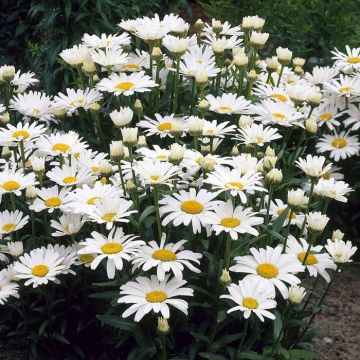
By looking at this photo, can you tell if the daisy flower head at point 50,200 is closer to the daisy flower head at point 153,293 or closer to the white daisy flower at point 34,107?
the daisy flower head at point 153,293

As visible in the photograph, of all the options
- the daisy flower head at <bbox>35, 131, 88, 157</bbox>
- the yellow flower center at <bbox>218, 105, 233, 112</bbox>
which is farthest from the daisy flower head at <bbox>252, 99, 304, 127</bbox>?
the daisy flower head at <bbox>35, 131, 88, 157</bbox>

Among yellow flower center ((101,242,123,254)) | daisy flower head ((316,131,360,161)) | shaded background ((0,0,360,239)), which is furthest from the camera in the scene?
shaded background ((0,0,360,239))

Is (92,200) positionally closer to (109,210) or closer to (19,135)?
(109,210)

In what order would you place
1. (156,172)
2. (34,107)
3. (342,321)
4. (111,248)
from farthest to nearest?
(342,321)
(34,107)
(156,172)
(111,248)

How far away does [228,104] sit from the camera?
3355 mm

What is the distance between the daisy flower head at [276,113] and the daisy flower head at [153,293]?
1073 mm

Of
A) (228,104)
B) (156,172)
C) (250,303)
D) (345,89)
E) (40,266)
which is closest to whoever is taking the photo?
(250,303)

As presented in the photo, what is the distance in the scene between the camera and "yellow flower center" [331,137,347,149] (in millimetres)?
3988

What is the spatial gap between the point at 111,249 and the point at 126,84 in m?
1.10

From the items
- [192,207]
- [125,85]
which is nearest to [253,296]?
[192,207]

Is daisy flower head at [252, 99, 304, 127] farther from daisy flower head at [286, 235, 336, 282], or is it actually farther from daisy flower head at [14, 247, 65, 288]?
→ daisy flower head at [14, 247, 65, 288]

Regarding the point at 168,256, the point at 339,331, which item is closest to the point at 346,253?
the point at 168,256

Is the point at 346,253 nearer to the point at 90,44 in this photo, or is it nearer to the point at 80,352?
the point at 80,352

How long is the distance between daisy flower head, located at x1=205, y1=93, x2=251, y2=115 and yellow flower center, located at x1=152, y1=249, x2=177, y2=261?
0.98 meters
